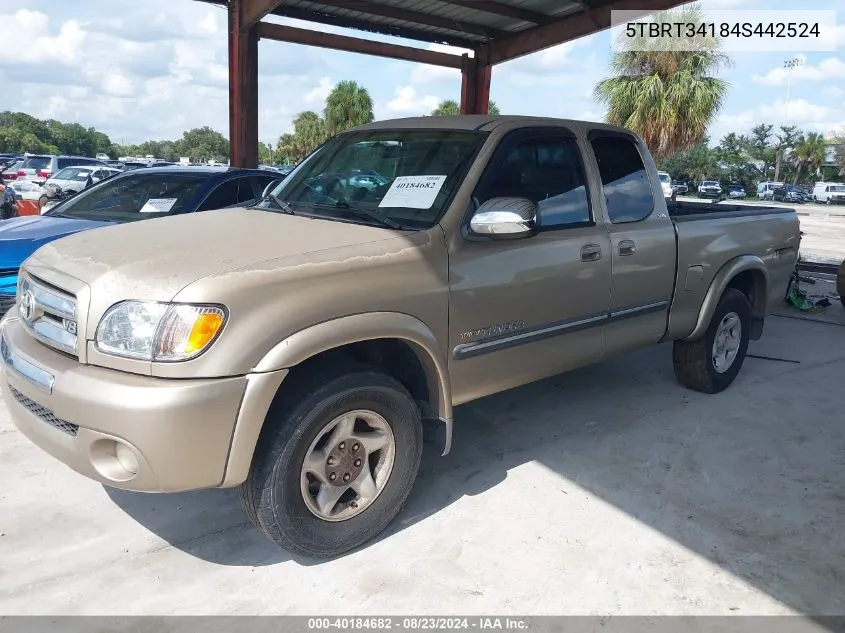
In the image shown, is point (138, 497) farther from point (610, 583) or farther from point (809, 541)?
point (809, 541)

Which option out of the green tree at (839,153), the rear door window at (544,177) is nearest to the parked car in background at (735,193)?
the green tree at (839,153)

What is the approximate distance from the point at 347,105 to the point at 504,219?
4483 cm

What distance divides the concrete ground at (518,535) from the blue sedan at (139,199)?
1889mm

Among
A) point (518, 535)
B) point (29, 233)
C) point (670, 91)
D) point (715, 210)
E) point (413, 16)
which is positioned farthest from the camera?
point (670, 91)

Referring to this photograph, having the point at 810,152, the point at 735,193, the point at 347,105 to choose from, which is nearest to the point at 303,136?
the point at 347,105

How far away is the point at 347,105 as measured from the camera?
45.5 meters

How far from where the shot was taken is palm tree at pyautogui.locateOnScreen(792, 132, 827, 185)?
227ft

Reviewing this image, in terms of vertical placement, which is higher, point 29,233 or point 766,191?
point 766,191

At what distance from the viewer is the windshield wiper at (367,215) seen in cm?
322

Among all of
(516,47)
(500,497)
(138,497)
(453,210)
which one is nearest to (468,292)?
(453,210)

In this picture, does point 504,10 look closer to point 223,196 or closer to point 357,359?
point 223,196

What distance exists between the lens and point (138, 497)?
3479 mm

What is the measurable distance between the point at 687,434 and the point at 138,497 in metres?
3.35

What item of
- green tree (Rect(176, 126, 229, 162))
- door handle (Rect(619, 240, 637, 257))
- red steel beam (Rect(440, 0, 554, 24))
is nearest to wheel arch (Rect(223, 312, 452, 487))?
door handle (Rect(619, 240, 637, 257))
